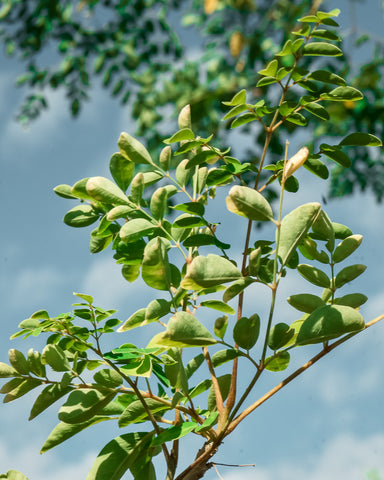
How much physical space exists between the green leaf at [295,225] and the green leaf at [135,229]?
4.6 inches

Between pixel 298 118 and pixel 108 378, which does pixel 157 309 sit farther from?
pixel 298 118

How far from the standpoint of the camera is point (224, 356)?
0.43 m

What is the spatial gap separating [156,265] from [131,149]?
0.13m

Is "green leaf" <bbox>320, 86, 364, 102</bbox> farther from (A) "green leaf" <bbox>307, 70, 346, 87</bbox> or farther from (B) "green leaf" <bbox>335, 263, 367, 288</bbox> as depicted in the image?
(B) "green leaf" <bbox>335, 263, 367, 288</bbox>

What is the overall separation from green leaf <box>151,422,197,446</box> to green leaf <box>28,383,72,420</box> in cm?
10

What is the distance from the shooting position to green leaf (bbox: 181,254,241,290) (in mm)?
357

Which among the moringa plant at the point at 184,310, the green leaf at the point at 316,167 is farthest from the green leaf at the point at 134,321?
the green leaf at the point at 316,167

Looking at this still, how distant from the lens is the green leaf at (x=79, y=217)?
517 millimetres

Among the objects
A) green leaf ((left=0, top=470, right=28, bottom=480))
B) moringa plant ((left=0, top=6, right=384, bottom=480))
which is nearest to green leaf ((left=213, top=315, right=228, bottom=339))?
moringa plant ((left=0, top=6, right=384, bottom=480))

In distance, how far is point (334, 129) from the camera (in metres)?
2.66

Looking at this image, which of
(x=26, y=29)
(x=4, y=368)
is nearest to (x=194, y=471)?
(x=4, y=368)

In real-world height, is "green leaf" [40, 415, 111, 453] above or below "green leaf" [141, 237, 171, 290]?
below

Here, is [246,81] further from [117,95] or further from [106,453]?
[106,453]

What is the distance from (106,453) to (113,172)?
25 cm
